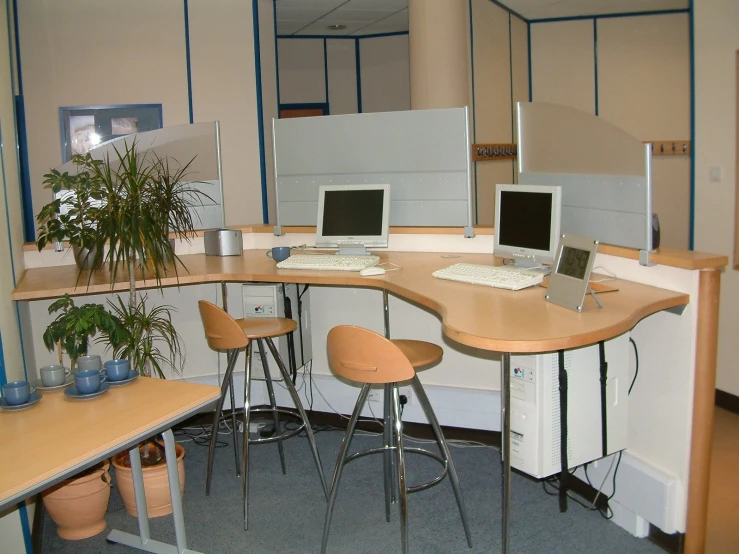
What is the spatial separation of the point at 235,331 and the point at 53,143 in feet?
9.98

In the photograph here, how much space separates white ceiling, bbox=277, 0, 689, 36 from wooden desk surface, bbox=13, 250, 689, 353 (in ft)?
12.1

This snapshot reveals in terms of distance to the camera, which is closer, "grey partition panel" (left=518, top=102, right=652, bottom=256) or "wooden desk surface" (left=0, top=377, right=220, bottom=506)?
"wooden desk surface" (left=0, top=377, right=220, bottom=506)

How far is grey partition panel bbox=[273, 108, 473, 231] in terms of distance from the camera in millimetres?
3443

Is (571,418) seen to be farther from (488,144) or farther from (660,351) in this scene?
(488,144)

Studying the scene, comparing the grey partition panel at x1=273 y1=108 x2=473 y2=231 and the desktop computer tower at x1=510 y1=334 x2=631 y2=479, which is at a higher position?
the grey partition panel at x1=273 y1=108 x2=473 y2=231

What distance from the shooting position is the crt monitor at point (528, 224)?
9.17 ft

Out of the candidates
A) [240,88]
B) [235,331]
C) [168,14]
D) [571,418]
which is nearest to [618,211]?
[571,418]

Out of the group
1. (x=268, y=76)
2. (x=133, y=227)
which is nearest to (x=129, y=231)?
(x=133, y=227)

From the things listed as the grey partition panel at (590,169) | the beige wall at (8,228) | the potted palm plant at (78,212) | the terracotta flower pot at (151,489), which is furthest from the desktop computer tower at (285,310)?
the grey partition panel at (590,169)

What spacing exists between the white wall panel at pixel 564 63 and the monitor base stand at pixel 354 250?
3877mm

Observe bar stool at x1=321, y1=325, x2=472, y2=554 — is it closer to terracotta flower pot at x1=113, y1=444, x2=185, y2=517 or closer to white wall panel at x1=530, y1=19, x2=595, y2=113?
terracotta flower pot at x1=113, y1=444, x2=185, y2=517

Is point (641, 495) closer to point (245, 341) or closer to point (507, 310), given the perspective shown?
point (507, 310)

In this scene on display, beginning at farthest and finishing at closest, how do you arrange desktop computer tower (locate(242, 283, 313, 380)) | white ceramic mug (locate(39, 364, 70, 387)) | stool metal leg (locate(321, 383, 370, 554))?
desktop computer tower (locate(242, 283, 313, 380)) < stool metal leg (locate(321, 383, 370, 554)) < white ceramic mug (locate(39, 364, 70, 387))

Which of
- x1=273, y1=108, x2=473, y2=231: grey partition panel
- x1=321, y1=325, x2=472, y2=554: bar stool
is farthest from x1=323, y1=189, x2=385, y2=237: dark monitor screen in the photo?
x1=321, y1=325, x2=472, y2=554: bar stool
